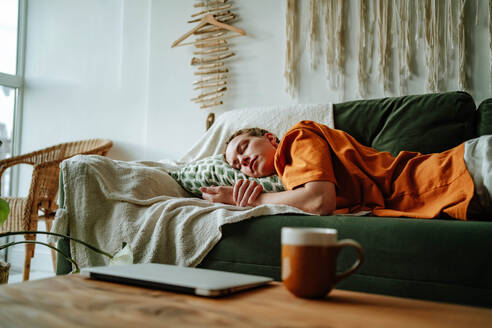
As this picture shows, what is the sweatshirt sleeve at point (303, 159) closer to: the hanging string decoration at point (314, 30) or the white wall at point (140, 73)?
the white wall at point (140, 73)

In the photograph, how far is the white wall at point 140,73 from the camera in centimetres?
232

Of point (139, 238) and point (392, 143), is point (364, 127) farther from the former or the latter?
point (139, 238)

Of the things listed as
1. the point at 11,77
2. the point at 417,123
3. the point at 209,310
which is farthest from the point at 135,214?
the point at 11,77

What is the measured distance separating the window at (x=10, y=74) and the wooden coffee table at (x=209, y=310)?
3.49 m

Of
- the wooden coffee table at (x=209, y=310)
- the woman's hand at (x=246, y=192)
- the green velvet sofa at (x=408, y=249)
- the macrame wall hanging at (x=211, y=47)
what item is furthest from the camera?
the macrame wall hanging at (x=211, y=47)

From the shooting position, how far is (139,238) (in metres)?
1.23

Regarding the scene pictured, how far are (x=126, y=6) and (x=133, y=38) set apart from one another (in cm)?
27

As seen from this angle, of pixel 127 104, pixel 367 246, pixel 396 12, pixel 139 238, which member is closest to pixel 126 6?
pixel 127 104

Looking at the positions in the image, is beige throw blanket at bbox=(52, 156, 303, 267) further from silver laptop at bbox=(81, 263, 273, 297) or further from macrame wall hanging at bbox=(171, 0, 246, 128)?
macrame wall hanging at bbox=(171, 0, 246, 128)

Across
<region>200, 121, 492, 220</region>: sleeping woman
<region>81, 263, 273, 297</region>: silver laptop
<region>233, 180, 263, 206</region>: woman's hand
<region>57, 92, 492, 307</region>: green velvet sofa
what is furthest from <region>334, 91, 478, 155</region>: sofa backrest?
<region>81, 263, 273, 297</region>: silver laptop

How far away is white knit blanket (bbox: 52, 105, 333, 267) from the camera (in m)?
1.19

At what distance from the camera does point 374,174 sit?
1.34 m

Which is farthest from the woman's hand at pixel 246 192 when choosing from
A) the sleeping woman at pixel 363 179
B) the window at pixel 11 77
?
the window at pixel 11 77

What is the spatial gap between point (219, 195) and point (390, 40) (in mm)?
1296
